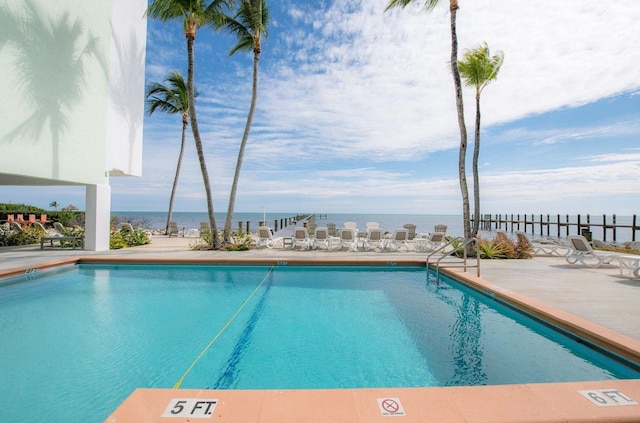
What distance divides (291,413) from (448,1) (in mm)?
12049

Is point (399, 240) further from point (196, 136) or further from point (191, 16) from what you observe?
point (191, 16)

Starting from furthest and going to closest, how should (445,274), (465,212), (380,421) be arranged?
(465,212), (445,274), (380,421)

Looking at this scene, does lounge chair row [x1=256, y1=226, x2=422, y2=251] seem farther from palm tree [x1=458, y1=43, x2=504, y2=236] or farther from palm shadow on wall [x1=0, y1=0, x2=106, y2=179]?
palm shadow on wall [x1=0, y1=0, x2=106, y2=179]

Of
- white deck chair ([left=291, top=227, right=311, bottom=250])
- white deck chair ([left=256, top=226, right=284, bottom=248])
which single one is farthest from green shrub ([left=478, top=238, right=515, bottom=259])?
white deck chair ([left=256, top=226, right=284, bottom=248])

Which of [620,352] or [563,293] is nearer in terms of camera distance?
[620,352]

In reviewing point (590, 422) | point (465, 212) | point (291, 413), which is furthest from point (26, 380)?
point (465, 212)

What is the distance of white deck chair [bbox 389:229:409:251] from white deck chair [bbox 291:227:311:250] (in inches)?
124

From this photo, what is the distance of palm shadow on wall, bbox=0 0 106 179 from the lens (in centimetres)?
866

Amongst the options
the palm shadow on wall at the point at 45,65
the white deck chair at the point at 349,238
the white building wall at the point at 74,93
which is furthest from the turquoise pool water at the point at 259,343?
the white deck chair at the point at 349,238

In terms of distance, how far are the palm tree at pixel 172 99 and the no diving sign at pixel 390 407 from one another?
18.4 meters

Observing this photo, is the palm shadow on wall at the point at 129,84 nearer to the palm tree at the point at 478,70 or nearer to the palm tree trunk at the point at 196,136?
the palm tree trunk at the point at 196,136

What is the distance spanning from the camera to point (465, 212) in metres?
10.2

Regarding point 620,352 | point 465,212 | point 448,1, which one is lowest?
point 620,352

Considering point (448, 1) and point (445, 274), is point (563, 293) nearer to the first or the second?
point (445, 274)
